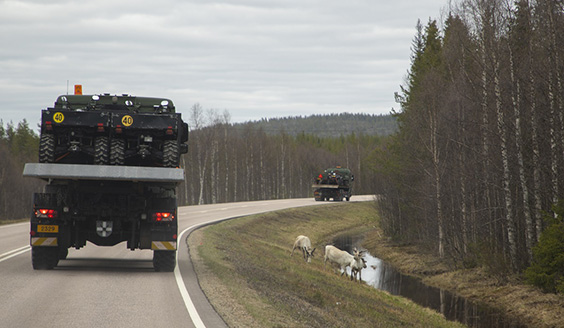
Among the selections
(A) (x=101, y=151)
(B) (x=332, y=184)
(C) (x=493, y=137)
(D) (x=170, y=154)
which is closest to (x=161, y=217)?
(D) (x=170, y=154)

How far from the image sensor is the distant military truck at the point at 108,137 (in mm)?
12508

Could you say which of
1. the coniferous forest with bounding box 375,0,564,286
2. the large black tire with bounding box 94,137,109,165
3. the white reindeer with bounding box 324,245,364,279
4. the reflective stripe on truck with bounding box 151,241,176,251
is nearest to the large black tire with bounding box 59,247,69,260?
the reflective stripe on truck with bounding box 151,241,176,251

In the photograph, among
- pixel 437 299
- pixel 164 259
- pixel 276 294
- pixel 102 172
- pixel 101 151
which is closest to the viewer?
pixel 102 172

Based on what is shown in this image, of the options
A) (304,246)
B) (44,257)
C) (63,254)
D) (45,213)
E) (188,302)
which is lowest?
(304,246)

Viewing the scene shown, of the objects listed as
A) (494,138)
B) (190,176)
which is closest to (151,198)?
(494,138)

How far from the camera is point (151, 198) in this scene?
13.2 metres

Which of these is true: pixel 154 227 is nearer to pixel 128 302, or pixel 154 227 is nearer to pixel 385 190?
pixel 128 302

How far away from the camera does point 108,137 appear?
42.3 feet

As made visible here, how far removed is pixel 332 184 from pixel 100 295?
50314 mm

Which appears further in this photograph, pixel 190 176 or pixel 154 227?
pixel 190 176

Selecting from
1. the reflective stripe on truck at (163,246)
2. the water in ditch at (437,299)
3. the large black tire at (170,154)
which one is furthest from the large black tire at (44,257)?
the water in ditch at (437,299)

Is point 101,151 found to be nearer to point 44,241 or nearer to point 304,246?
point 44,241

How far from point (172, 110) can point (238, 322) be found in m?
6.95

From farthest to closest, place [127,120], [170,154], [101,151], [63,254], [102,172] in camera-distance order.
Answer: [63,254]
[170,154]
[101,151]
[127,120]
[102,172]
